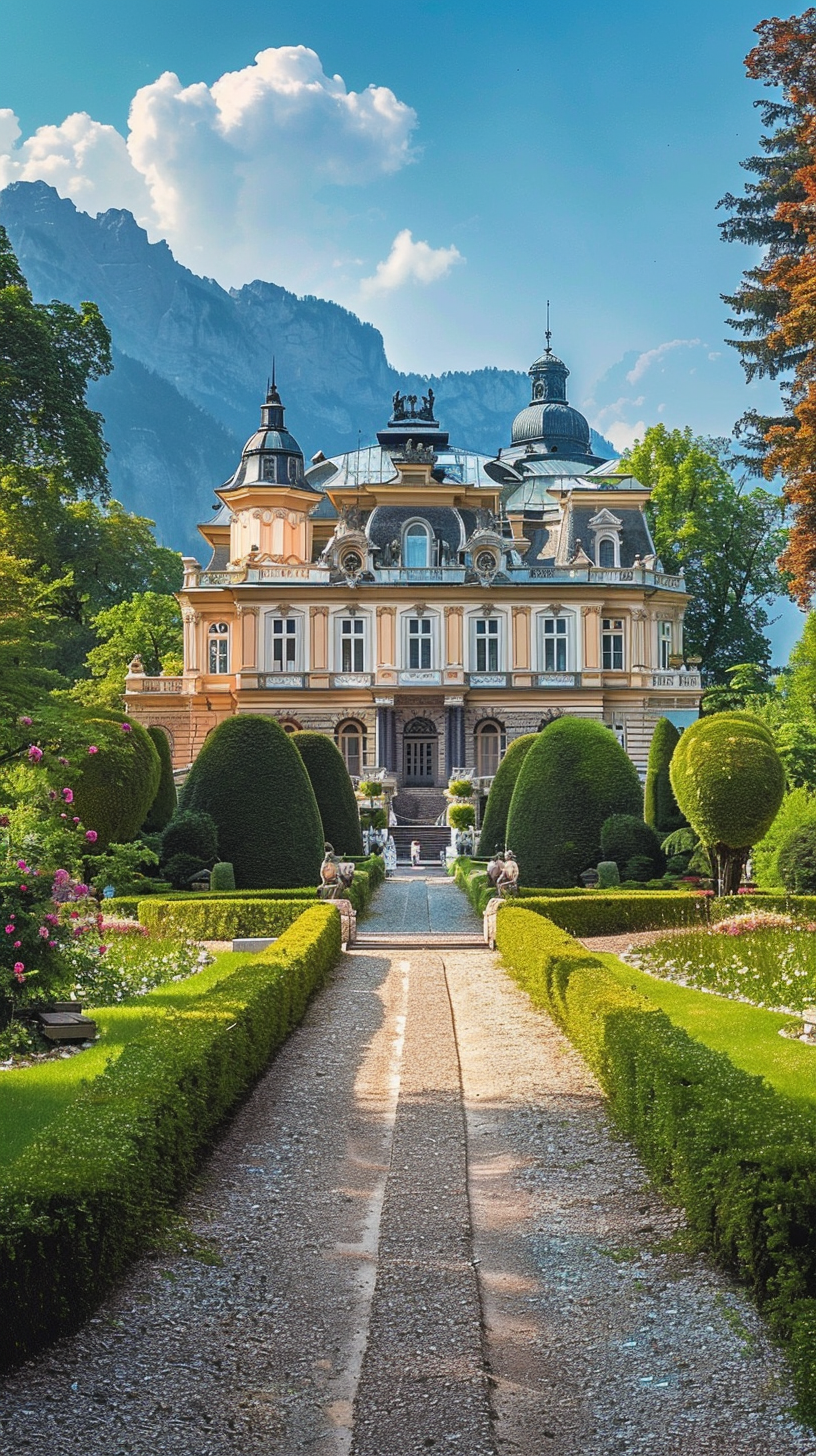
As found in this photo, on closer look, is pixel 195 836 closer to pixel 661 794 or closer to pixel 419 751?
pixel 661 794

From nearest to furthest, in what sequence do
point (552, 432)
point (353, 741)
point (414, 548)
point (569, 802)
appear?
1. point (569, 802)
2. point (353, 741)
3. point (414, 548)
4. point (552, 432)

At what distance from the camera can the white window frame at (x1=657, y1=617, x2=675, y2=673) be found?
173ft

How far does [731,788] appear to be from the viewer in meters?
21.2

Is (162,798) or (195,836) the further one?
(162,798)

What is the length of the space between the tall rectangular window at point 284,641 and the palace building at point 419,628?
5cm

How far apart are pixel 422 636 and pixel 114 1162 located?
45.2m

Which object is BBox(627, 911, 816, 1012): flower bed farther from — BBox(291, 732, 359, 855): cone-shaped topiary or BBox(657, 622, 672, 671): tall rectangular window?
BBox(657, 622, 672, 671): tall rectangular window

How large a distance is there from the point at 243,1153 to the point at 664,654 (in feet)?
152

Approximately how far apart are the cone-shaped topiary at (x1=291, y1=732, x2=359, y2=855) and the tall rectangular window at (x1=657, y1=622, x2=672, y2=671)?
87.5ft

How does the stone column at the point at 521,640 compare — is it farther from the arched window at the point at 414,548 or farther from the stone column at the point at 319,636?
the stone column at the point at 319,636

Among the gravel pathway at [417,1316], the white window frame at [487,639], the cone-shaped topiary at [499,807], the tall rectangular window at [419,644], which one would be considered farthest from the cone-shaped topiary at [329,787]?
the white window frame at [487,639]

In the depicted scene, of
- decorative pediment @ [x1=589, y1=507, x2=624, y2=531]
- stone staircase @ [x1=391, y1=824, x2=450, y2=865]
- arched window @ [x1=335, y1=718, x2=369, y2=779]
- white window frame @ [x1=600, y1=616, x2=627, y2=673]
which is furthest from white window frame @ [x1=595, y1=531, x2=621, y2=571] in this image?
stone staircase @ [x1=391, y1=824, x2=450, y2=865]

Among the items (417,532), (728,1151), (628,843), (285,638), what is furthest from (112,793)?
(417,532)

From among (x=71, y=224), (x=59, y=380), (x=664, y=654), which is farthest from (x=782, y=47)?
(x=71, y=224)
